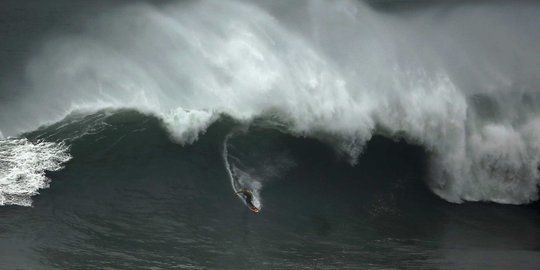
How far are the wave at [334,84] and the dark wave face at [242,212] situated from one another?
758mm

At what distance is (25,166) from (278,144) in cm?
777

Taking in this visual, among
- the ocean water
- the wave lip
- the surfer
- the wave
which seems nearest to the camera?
the ocean water

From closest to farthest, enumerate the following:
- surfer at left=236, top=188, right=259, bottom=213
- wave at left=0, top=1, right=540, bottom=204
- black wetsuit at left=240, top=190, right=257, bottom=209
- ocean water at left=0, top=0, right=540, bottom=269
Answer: ocean water at left=0, top=0, right=540, bottom=269, surfer at left=236, top=188, right=259, bottom=213, black wetsuit at left=240, top=190, right=257, bottom=209, wave at left=0, top=1, right=540, bottom=204

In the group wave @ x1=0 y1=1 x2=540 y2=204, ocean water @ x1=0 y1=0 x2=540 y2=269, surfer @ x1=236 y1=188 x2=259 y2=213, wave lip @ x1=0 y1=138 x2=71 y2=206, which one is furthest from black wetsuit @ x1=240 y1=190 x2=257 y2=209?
wave lip @ x1=0 y1=138 x2=71 y2=206

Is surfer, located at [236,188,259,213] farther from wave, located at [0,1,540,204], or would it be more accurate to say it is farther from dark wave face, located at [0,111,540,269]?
wave, located at [0,1,540,204]

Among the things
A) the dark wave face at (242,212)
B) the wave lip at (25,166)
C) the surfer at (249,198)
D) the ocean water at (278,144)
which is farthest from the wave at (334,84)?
the surfer at (249,198)

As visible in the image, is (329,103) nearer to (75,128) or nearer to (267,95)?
(267,95)

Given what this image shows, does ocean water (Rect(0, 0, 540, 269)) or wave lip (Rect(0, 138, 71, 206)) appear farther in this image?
wave lip (Rect(0, 138, 71, 206))

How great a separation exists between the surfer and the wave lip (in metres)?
5.57

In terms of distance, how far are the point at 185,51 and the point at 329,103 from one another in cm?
666

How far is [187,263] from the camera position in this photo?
13602 mm

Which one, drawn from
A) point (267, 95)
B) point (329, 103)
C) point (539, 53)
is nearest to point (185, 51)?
point (267, 95)

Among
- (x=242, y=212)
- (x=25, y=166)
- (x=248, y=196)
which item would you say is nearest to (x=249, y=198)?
(x=248, y=196)

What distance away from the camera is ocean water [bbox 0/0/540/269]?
14953 millimetres
